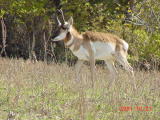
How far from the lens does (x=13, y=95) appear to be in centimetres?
784

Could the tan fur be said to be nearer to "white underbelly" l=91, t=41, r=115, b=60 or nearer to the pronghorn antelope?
the pronghorn antelope

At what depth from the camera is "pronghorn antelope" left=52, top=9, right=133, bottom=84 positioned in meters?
10.5

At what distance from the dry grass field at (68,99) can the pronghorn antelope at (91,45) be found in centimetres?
62

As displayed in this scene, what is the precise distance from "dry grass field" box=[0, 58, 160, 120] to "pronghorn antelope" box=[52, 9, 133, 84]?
62cm

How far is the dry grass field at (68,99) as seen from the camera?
6793mm

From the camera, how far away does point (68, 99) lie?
26.1 feet

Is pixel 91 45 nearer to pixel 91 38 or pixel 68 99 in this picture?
pixel 91 38

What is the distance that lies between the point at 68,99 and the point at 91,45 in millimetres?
2919

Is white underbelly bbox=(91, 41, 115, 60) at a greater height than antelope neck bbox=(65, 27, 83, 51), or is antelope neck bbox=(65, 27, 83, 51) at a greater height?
antelope neck bbox=(65, 27, 83, 51)
